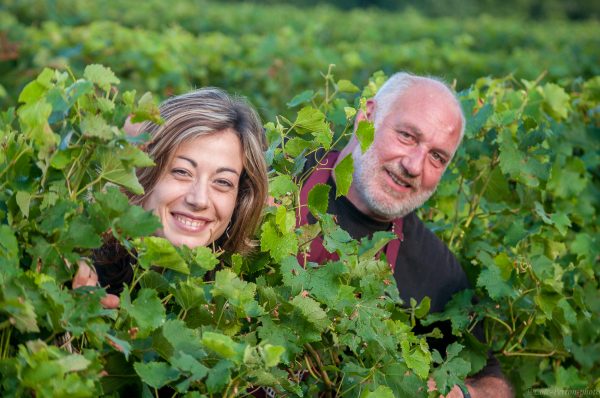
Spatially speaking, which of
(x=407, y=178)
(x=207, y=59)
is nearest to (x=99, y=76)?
(x=407, y=178)

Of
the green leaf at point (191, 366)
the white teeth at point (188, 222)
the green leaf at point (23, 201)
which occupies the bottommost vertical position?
the green leaf at point (191, 366)

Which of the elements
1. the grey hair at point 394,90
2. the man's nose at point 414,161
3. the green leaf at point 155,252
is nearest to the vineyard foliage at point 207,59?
the grey hair at point 394,90

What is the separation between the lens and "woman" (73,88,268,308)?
298 cm

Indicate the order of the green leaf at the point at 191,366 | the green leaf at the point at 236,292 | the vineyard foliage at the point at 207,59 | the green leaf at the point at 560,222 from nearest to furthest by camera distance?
1. the green leaf at the point at 191,366
2. the green leaf at the point at 236,292
3. the green leaf at the point at 560,222
4. the vineyard foliage at the point at 207,59

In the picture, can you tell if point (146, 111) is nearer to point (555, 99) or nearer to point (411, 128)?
point (411, 128)

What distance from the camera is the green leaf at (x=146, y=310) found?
7.52ft

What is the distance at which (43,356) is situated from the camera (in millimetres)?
2018

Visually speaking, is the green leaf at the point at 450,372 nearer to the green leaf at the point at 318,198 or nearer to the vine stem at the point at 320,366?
the vine stem at the point at 320,366

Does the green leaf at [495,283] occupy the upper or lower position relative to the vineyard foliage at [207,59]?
upper

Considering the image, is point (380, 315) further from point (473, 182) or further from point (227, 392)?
point (473, 182)

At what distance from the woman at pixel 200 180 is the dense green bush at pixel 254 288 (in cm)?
10

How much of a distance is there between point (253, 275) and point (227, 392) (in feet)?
2.38

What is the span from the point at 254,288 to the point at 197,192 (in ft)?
1.73

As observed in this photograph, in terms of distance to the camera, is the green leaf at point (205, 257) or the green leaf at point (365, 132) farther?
the green leaf at point (365, 132)
